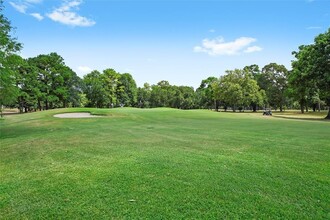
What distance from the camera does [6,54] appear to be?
1758 centimetres

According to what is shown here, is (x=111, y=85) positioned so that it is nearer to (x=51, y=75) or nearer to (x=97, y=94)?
(x=97, y=94)

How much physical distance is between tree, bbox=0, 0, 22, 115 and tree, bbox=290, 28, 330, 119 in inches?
1192

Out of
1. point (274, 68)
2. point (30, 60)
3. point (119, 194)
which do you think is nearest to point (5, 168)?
point (119, 194)

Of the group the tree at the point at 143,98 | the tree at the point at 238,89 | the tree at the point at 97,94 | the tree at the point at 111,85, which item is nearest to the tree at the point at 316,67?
the tree at the point at 238,89

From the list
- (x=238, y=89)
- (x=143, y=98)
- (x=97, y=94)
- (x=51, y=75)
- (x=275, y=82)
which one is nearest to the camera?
(x=51, y=75)

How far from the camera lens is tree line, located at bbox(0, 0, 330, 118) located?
99.2ft

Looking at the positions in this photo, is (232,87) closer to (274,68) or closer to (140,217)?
(274,68)

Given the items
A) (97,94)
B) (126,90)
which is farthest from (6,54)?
(126,90)

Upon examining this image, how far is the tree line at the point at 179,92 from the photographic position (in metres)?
30.2

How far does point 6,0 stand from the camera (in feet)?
52.3

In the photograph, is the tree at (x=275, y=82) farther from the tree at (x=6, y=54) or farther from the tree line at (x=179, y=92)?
the tree at (x=6, y=54)

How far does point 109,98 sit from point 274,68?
4632 cm

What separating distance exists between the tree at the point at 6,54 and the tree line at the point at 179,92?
12.9 meters

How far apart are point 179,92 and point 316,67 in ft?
205
